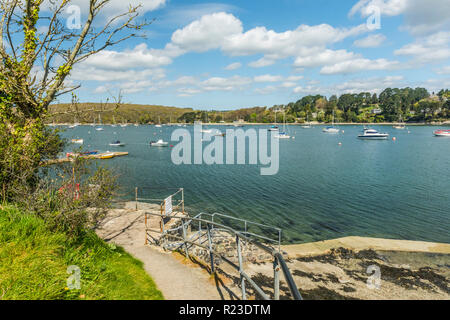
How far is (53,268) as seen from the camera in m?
5.61

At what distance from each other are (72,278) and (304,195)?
27269 mm

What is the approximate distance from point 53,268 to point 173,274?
10.3 ft

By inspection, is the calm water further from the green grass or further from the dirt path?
the green grass

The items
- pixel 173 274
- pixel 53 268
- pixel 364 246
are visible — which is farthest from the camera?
pixel 364 246

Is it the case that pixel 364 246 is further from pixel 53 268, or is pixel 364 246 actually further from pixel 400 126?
pixel 400 126

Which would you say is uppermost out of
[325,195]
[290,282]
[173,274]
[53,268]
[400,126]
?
[400,126]

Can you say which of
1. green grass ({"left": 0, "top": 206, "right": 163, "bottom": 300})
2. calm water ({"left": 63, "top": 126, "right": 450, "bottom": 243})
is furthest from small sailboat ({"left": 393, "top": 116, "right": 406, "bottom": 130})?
green grass ({"left": 0, "top": 206, "right": 163, "bottom": 300})

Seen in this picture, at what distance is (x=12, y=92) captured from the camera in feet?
28.0

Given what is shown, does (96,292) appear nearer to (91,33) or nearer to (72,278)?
(72,278)

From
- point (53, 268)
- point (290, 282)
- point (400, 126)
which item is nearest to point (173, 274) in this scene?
point (53, 268)

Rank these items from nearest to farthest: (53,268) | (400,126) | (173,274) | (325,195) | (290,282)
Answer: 1. (290,282)
2. (53,268)
3. (173,274)
4. (325,195)
5. (400,126)

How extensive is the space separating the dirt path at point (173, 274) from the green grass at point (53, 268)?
37 centimetres
